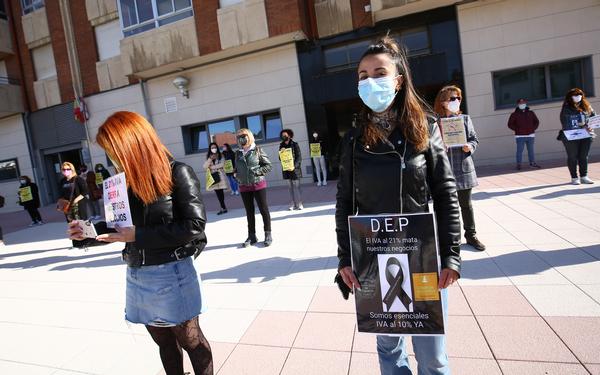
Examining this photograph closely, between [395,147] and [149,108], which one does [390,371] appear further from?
[149,108]

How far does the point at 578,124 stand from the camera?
22.3ft

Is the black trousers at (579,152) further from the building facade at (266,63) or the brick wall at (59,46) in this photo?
the brick wall at (59,46)

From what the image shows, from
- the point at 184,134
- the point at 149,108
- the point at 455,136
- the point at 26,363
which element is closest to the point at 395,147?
the point at 455,136

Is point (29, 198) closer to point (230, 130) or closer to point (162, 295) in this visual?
point (230, 130)

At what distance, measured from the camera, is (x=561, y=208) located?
5.55 meters

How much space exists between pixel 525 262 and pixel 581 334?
1.46 metres

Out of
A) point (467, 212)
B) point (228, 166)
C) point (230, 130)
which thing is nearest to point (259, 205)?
point (467, 212)

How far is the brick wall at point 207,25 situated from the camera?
1188cm

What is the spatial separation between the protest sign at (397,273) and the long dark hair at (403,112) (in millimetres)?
377

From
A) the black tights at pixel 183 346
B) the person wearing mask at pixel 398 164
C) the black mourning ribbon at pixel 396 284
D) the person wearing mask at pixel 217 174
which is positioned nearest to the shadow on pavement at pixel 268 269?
the black tights at pixel 183 346

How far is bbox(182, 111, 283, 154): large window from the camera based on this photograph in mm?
13078

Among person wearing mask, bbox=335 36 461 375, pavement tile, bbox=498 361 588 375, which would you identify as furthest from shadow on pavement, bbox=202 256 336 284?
person wearing mask, bbox=335 36 461 375

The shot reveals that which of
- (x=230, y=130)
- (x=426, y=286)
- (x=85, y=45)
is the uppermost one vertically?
(x=85, y=45)

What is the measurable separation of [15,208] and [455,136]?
860 inches
